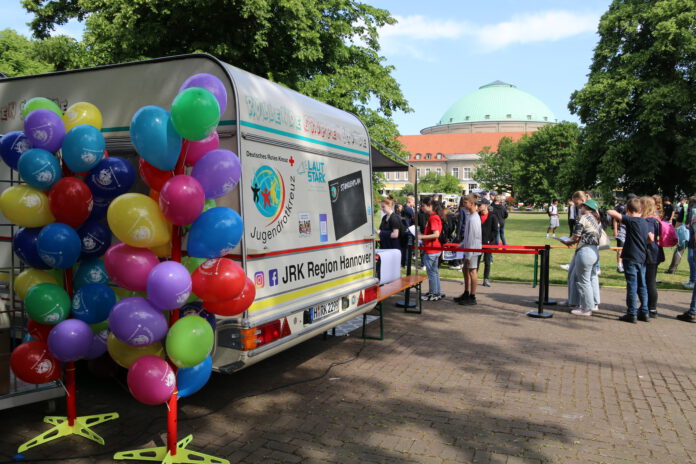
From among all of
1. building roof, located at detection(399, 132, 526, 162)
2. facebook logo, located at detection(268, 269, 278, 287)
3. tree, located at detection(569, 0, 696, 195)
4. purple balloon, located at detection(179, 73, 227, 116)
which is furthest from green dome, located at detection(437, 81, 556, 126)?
purple balloon, located at detection(179, 73, 227, 116)

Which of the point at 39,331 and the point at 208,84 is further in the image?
the point at 39,331

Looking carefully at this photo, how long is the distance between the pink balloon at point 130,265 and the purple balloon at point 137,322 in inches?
4.4

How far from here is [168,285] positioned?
10.5 ft

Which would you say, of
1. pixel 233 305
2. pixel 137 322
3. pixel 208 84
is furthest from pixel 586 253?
pixel 137 322

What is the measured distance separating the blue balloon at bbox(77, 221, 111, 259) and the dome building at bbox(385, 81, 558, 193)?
4209 inches

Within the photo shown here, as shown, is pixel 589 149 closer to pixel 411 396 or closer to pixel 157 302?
pixel 411 396

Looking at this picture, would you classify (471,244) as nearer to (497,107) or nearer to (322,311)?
(322,311)

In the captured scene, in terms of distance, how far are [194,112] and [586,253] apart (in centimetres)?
670

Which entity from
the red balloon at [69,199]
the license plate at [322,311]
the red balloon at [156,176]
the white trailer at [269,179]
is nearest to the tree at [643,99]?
the white trailer at [269,179]

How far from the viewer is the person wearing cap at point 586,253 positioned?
313 inches

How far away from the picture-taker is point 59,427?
13.1ft

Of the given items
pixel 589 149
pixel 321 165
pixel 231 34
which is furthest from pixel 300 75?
pixel 589 149

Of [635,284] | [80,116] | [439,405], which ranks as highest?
[80,116]

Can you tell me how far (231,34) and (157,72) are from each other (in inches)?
518
